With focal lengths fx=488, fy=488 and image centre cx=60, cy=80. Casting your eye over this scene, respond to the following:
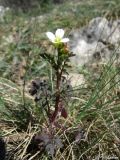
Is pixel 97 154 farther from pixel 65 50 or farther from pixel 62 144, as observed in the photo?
pixel 65 50

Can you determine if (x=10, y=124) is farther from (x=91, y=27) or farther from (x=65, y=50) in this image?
(x=91, y=27)

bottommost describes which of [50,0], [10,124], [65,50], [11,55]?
[10,124]

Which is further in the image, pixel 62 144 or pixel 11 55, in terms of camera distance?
pixel 11 55

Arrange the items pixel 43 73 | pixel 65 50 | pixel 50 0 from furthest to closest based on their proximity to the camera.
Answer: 1. pixel 50 0
2. pixel 43 73
3. pixel 65 50

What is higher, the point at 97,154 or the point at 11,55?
Answer: the point at 11,55

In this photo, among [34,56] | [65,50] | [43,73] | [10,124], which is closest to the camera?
[65,50]

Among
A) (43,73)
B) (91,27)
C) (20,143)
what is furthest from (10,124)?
(91,27)

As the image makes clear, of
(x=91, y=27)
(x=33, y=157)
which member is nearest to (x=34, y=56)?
(x=91, y=27)

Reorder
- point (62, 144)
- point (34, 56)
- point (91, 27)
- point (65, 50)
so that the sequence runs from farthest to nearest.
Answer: point (91, 27) → point (34, 56) → point (62, 144) → point (65, 50)

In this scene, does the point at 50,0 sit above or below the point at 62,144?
above
